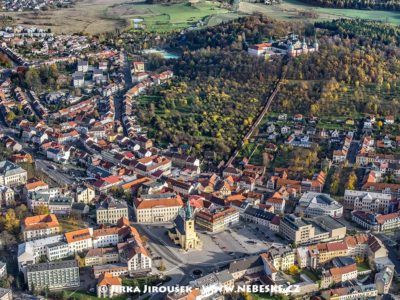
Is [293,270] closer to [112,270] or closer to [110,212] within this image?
[112,270]

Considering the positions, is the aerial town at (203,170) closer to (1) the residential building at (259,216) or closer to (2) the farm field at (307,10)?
(1) the residential building at (259,216)

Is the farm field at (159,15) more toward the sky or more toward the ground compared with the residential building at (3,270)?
more toward the sky

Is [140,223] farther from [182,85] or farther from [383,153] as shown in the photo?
[182,85]

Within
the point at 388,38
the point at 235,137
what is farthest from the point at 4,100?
the point at 388,38

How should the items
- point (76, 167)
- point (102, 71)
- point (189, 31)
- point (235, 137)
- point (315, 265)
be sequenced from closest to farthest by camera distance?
point (315, 265) < point (76, 167) < point (235, 137) < point (102, 71) < point (189, 31)

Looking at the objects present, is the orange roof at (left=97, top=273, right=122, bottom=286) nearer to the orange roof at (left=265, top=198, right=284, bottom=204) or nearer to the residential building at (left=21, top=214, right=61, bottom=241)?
the residential building at (left=21, top=214, right=61, bottom=241)

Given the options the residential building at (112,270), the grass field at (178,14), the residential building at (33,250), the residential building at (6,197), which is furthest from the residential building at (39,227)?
the grass field at (178,14)

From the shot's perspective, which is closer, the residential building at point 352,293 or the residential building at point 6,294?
the residential building at point 6,294

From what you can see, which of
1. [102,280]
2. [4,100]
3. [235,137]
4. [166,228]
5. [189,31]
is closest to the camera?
[102,280]
